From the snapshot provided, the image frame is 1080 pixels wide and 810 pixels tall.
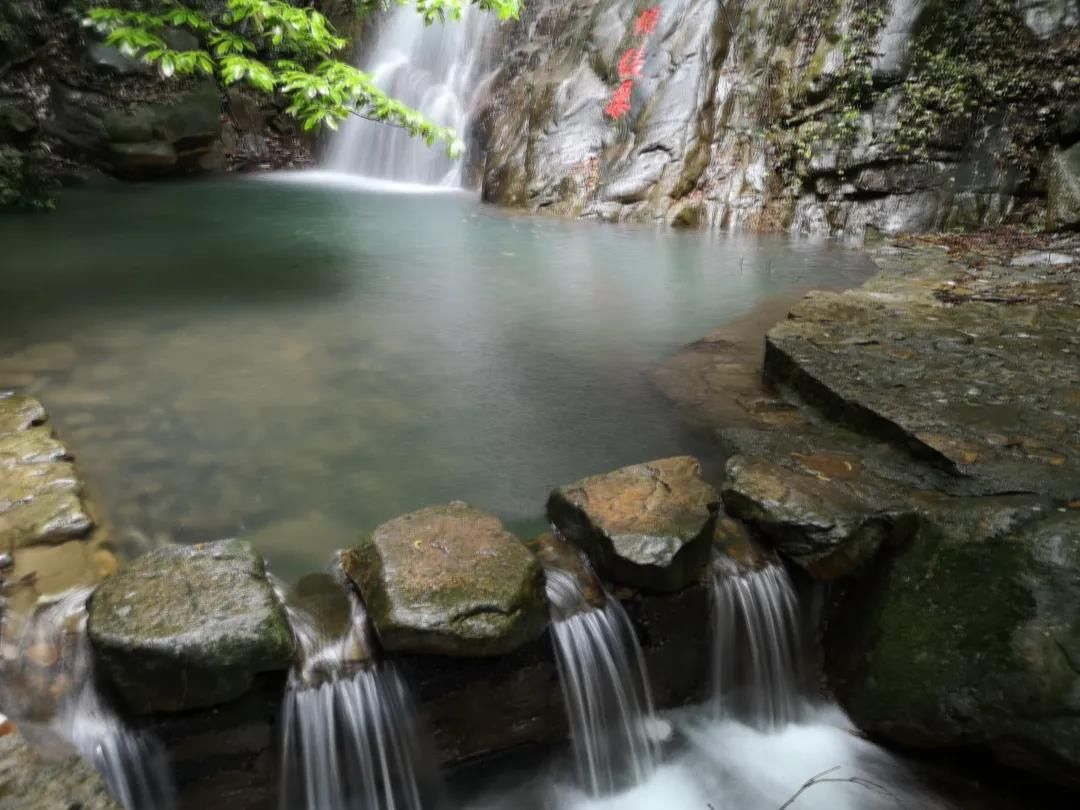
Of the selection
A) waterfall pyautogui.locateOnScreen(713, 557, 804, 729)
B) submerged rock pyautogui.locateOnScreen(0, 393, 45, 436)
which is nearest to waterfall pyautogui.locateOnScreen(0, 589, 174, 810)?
submerged rock pyautogui.locateOnScreen(0, 393, 45, 436)

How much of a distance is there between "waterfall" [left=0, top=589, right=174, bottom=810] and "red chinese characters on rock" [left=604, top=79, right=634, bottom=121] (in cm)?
1247

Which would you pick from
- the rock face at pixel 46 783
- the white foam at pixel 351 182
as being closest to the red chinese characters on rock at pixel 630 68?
the white foam at pixel 351 182

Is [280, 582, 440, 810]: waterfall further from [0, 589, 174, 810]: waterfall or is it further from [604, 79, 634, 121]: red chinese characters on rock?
[604, 79, 634, 121]: red chinese characters on rock

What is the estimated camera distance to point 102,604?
2227 millimetres

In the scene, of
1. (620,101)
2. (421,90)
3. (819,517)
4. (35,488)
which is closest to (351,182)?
(421,90)

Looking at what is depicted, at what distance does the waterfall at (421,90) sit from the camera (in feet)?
52.4

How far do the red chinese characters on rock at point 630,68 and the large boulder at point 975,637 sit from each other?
11.4 meters

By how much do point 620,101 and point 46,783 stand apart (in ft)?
43.1

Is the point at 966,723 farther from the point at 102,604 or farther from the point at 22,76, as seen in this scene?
the point at 22,76

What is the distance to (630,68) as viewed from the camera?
1295cm

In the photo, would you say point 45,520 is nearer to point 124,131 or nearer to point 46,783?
point 46,783

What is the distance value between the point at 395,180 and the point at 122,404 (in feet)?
43.9

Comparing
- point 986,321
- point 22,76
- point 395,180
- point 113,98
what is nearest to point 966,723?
point 986,321

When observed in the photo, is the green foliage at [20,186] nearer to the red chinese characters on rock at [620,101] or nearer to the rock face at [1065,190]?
the red chinese characters on rock at [620,101]
